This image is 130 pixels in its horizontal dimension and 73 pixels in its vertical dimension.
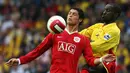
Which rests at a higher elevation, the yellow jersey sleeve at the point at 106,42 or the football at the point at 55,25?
the football at the point at 55,25

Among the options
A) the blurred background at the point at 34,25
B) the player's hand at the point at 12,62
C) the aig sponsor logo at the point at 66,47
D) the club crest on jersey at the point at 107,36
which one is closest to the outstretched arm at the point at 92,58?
the aig sponsor logo at the point at 66,47

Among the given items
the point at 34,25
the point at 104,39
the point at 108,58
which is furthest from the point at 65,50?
the point at 34,25

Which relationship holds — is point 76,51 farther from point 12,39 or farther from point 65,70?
point 12,39

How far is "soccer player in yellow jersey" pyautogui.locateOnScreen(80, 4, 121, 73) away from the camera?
30.7 ft

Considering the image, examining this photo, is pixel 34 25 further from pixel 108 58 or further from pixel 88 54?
pixel 108 58

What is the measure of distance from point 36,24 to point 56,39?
10795 mm

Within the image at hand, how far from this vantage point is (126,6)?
64.1 ft

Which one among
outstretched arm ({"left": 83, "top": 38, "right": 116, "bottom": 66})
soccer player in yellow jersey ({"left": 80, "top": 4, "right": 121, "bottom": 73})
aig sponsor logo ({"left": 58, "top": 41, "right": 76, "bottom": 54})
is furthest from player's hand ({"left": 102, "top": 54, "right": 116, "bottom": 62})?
soccer player in yellow jersey ({"left": 80, "top": 4, "right": 121, "bottom": 73})

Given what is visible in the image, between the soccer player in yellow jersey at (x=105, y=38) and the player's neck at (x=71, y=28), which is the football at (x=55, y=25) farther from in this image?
the soccer player in yellow jersey at (x=105, y=38)

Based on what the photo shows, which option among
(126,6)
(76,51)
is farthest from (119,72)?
(76,51)

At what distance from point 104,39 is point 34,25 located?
34.1 feet

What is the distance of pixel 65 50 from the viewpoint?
8.91 m

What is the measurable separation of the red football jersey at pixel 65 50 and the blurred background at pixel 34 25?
699 cm

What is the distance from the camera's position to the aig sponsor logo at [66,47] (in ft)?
29.3
